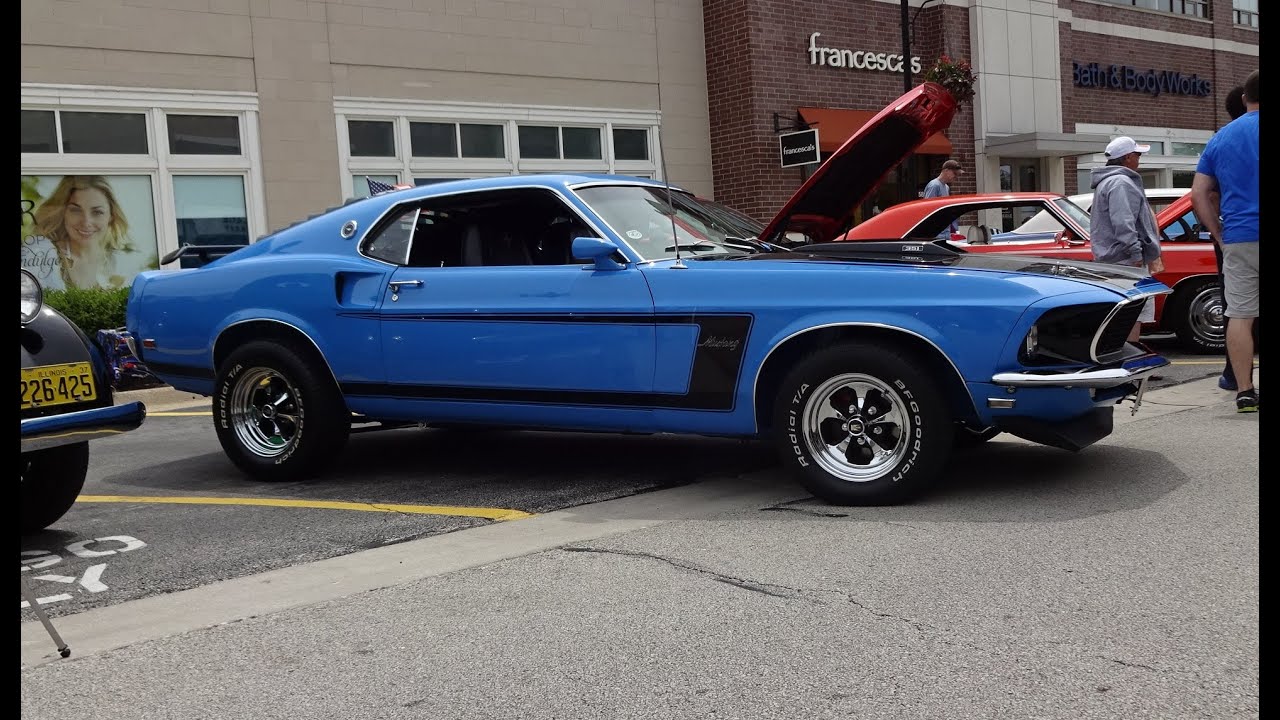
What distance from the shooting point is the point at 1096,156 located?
2627 cm

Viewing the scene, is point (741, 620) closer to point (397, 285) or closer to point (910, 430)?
point (910, 430)

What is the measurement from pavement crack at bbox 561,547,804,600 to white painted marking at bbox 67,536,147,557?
1854 mm

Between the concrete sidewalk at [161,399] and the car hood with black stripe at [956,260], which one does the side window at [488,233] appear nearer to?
the car hood with black stripe at [956,260]

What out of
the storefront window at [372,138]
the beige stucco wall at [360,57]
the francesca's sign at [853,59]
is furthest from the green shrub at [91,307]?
the francesca's sign at [853,59]

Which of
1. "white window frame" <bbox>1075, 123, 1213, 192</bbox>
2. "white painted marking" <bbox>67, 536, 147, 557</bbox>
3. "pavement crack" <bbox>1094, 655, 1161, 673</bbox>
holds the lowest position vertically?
"pavement crack" <bbox>1094, 655, 1161, 673</bbox>

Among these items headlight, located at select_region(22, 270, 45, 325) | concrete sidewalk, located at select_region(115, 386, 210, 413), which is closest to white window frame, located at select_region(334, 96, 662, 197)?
concrete sidewalk, located at select_region(115, 386, 210, 413)

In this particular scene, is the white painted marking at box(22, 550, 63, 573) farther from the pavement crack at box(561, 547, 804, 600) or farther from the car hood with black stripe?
the car hood with black stripe

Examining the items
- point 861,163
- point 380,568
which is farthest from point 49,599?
point 861,163

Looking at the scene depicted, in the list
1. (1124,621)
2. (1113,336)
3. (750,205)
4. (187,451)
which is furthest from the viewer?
(750,205)

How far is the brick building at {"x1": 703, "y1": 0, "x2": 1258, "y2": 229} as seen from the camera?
19141 millimetres

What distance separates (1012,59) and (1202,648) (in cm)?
2139

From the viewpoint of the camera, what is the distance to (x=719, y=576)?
431 cm

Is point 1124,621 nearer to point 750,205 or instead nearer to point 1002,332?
point 1002,332
